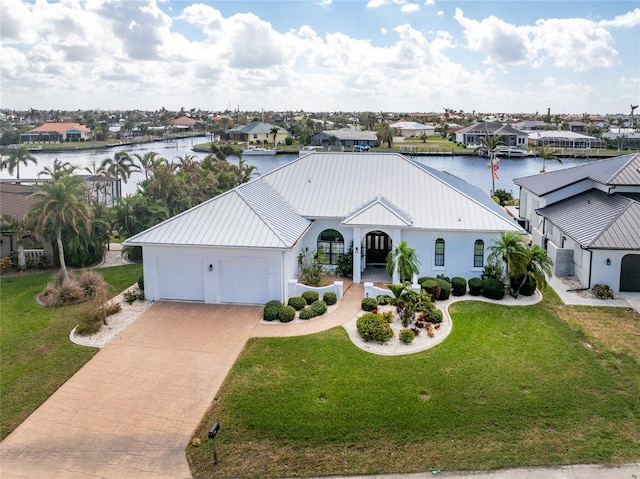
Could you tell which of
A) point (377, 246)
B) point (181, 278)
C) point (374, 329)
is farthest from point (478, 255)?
point (181, 278)

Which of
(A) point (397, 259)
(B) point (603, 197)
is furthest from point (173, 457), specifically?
(B) point (603, 197)

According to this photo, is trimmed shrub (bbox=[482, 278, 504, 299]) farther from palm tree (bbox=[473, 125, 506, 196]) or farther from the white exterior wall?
palm tree (bbox=[473, 125, 506, 196])

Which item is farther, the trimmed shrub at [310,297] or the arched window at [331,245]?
the arched window at [331,245]

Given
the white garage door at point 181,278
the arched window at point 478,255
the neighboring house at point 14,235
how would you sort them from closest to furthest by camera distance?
the white garage door at point 181,278 < the arched window at point 478,255 < the neighboring house at point 14,235

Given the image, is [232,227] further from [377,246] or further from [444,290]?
[444,290]

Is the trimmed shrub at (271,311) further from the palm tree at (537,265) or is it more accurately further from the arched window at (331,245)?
the palm tree at (537,265)

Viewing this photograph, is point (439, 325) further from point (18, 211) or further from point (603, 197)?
point (18, 211)

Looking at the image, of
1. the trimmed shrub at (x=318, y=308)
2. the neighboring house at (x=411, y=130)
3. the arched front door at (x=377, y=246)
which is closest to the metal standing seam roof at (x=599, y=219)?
the arched front door at (x=377, y=246)
